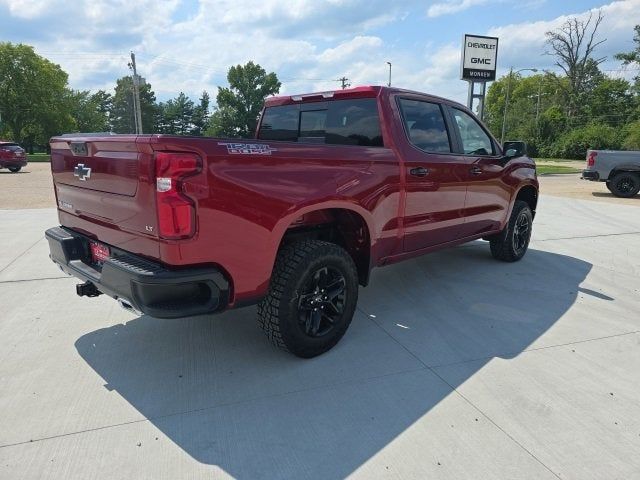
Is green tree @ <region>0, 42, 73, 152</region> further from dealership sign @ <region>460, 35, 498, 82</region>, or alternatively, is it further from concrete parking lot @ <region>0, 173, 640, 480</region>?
concrete parking lot @ <region>0, 173, 640, 480</region>

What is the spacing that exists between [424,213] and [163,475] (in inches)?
114

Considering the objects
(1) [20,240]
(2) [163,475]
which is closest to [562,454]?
(2) [163,475]

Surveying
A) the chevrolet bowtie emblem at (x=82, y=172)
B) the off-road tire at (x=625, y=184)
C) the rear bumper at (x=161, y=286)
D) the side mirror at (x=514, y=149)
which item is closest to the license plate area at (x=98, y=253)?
the rear bumper at (x=161, y=286)

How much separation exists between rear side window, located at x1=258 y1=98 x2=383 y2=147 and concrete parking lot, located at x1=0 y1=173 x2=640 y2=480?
1.55 m

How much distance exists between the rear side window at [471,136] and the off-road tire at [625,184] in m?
10.9

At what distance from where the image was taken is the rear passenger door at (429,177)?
3.99 m

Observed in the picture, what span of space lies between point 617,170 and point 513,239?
10249 millimetres

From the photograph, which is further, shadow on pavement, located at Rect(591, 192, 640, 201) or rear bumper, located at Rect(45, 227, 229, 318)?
shadow on pavement, located at Rect(591, 192, 640, 201)

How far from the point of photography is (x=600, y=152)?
45.9 ft

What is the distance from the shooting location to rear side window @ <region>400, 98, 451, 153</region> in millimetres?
4070

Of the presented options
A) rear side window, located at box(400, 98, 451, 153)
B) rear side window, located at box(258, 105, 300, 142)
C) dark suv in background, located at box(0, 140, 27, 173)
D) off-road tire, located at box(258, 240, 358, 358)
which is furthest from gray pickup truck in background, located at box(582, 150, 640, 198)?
dark suv in background, located at box(0, 140, 27, 173)

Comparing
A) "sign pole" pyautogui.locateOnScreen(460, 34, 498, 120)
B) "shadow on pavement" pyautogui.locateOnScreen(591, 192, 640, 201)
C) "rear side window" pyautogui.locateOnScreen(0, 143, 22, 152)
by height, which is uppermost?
"sign pole" pyautogui.locateOnScreen(460, 34, 498, 120)

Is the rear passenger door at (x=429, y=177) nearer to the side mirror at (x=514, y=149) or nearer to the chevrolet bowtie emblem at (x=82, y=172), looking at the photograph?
the side mirror at (x=514, y=149)

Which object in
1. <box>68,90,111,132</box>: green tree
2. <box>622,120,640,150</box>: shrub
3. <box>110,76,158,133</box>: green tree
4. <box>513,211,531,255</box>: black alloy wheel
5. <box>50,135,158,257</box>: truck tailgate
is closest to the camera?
<box>50,135,158,257</box>: truck tailgate
